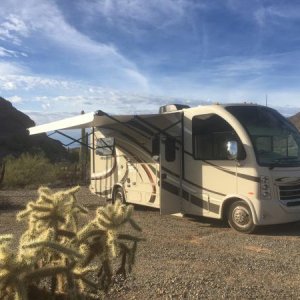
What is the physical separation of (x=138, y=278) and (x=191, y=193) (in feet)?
15.7

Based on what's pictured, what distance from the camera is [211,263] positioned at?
7.35 meters

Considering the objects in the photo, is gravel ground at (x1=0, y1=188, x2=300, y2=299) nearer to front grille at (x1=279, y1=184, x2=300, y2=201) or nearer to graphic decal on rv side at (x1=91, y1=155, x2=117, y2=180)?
front grille at (x1=279, y1=184, x2=300, y2=201)

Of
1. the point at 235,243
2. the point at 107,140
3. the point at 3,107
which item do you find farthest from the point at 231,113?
the point at 3,107

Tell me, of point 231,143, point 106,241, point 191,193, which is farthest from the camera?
point 191,193

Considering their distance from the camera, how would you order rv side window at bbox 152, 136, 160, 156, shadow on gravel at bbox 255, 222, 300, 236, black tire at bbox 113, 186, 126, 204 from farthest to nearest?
1. black tire at bbox 113, 186, 126, 204
2. rv side window at bbox 152, 136, 160, 156
3. shadow on gravel at bbox 255, 222, 300, 236

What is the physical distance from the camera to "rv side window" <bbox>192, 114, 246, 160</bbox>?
1015cm

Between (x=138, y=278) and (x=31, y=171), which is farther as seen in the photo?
(x=31, y=171)

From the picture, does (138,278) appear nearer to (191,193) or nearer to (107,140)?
(191,193)

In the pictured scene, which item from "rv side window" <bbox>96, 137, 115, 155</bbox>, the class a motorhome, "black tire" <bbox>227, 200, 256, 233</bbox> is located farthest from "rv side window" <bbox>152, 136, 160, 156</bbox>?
"black tire" <bbox>227, 200, 256, 233</bbox>

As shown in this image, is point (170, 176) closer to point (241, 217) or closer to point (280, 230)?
point (241, 217)

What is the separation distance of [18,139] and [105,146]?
27110 mm

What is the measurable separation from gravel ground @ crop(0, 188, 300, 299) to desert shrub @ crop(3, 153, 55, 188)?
10.7 m

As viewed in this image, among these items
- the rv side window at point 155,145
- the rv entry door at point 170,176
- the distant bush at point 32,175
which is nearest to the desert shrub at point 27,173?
the distant bush at point 32,175

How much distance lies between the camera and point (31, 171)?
22688 mm
